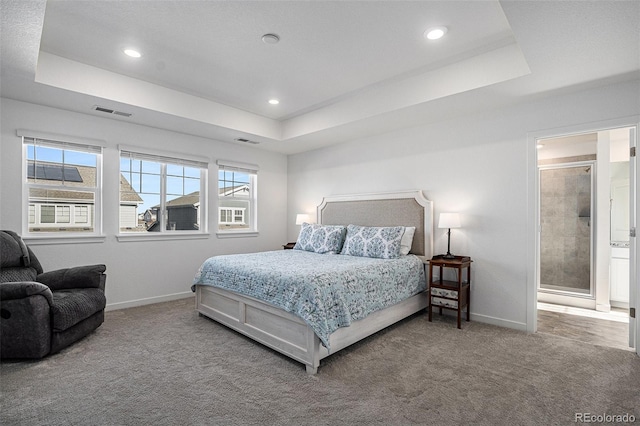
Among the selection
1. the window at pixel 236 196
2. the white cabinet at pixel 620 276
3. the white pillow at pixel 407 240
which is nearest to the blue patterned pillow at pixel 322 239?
the white pillow at pixel 407 240

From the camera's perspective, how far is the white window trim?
3.57 meters

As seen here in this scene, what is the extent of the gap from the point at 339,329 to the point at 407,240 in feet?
5.98

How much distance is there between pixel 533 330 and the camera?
339 centimetres

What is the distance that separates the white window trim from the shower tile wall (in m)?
6.22

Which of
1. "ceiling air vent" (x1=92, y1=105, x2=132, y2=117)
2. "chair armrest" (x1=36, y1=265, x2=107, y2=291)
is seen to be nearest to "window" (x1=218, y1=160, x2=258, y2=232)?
"ceiling air vent" (x1=92, y1=105, x2=132, y2=117)

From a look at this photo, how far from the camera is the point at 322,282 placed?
2.66 meters

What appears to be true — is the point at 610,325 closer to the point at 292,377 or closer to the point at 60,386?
the point at 292,377

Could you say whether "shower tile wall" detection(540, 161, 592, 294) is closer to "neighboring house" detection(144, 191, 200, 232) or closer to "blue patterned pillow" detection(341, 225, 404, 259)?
"blue patterned pillow" detection(341, 225, 404, 259)

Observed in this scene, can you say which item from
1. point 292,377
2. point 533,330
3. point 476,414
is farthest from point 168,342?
point 533,330

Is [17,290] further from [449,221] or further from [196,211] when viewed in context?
[449,221]

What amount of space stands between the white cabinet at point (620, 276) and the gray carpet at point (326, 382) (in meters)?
1.89

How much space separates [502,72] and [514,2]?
114cm

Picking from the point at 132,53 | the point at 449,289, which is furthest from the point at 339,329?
the point at 132,53

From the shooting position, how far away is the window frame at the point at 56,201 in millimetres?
3582
